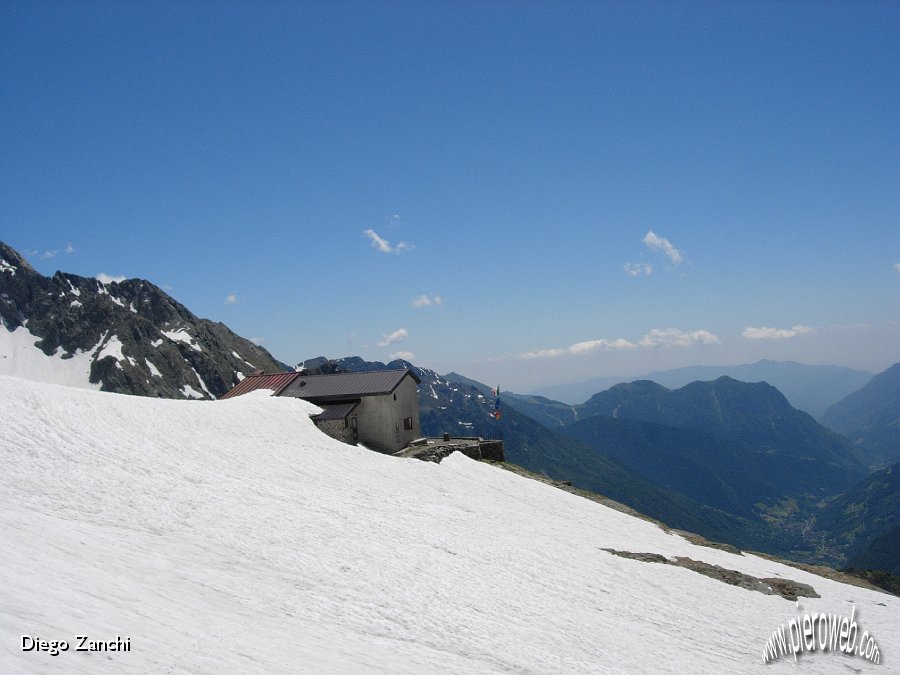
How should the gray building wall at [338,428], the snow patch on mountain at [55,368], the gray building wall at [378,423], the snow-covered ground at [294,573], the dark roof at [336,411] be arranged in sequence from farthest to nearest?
the snow patch on mountain at [55,368] → the gray building wall at [378,423] → the dark roof at [336,411] → the gray building wall at [338,428] → the snow-covered ground at [294,573]

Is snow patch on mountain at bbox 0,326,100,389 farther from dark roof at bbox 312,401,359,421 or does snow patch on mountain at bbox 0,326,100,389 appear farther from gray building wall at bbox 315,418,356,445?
gray building wall at bbox 315,418,356,445

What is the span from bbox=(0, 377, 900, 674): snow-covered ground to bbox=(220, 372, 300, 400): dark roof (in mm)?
17992

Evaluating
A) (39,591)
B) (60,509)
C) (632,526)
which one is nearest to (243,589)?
(39,591)

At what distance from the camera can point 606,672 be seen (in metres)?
17.4

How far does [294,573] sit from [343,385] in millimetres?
34472

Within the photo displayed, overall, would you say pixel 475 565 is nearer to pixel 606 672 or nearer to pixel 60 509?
pixel 606 672

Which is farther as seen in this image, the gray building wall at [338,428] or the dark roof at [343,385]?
the dark roof at [343,385]

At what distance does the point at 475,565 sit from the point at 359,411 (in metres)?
28.3

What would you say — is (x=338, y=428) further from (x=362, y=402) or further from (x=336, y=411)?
(x=362, y=402)

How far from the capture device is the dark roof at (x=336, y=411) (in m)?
45.3

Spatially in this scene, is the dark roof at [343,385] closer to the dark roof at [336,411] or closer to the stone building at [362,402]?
the stone building at [362,402]

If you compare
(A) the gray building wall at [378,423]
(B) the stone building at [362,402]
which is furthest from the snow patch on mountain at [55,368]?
(A) the gray building wall at [378,423]

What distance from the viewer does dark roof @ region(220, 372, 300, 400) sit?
5499cm

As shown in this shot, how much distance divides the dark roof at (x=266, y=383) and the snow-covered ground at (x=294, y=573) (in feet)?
59.0
